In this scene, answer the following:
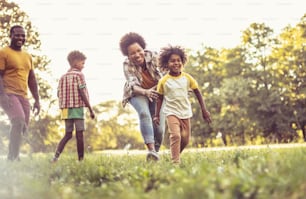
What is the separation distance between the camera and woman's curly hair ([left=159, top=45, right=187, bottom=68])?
665 centimetres

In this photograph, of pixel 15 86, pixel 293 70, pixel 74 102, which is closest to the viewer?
pixel 15 86

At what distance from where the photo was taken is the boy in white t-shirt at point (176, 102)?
20.6ft

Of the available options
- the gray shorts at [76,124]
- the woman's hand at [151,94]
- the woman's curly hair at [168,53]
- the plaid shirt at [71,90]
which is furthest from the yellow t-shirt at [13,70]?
the woman's curly hair at [168,53]

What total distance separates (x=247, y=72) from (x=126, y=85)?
36.5 meters

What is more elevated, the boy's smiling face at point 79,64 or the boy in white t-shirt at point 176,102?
the boy's smiling face at point 79,64

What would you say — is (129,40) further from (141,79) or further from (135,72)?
(141,79)

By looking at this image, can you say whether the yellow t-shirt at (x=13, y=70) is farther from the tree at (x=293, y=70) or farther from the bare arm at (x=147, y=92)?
the tree at (x=293, y=70)

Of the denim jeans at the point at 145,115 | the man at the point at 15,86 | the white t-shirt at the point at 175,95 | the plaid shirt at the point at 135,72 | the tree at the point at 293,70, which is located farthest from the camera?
the tree at the point at 293,70

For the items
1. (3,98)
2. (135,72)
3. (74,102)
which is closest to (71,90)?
(74,102)

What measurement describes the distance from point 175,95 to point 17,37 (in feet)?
8.38

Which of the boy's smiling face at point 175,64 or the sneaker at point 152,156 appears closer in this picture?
the boy's smiling face at point 175,64

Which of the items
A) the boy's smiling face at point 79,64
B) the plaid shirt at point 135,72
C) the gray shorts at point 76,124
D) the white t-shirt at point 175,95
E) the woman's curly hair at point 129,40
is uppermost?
the woman's curly hair at point 129,40

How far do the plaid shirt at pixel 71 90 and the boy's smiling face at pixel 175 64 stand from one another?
1.83 meters

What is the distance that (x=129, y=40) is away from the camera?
7.35 metres
